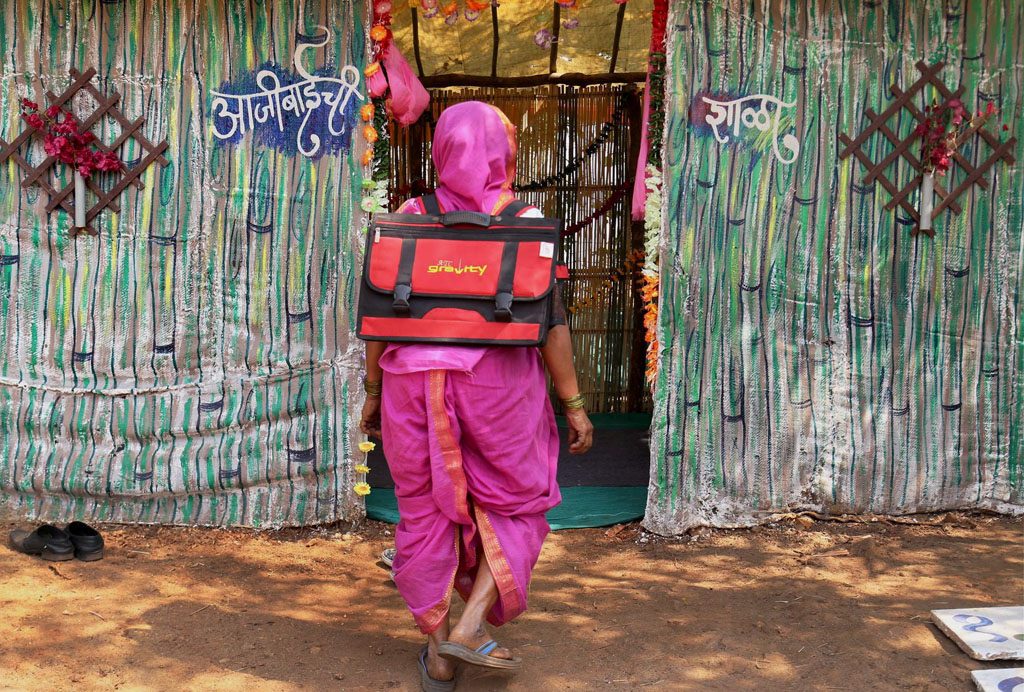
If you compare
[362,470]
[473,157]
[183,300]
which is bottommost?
[362,470]

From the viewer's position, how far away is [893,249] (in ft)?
15.8

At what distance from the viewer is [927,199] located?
4773 mm

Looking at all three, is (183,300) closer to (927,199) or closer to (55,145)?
(55,145)

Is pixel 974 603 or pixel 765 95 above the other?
pixel 765 95

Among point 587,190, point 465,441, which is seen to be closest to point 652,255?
point 465,441

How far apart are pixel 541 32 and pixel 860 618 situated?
4049 mm

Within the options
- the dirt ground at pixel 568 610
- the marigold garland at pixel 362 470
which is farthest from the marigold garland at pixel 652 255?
the marigold garland at pixel 362 470

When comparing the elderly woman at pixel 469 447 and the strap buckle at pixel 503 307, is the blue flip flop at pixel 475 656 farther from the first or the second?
the strap buckle at pixel 503 307

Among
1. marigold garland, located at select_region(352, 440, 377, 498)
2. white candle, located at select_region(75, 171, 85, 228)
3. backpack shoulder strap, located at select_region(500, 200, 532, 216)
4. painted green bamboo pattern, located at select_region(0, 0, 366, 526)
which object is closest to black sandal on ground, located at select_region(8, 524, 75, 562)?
painted green bamboo pattern, located at select_region(0, 0, 366, 526)

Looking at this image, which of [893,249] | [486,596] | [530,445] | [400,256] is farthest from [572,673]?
[893,249]

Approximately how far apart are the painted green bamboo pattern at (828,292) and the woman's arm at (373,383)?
164 centimetres

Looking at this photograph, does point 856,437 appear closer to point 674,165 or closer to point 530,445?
point 674,165

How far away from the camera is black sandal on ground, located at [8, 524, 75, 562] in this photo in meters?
4.43

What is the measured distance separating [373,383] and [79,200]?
2.03 m
